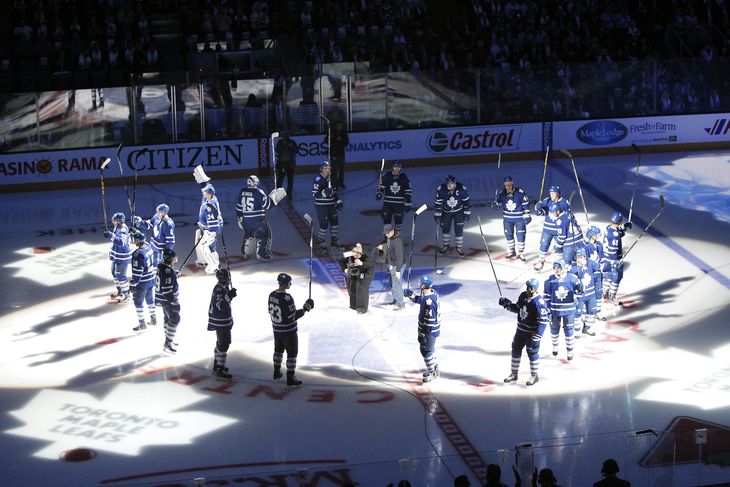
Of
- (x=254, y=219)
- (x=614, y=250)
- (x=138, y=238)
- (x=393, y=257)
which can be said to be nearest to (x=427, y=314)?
(x=393, y=257)

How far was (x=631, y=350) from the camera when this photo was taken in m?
15.5

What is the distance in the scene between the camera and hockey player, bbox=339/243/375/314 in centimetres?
1633

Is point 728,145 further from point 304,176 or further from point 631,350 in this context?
point 631,350

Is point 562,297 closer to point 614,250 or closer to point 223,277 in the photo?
point 614,250

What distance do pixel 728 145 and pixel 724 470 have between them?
59.9 ft

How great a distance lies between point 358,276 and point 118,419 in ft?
14.0

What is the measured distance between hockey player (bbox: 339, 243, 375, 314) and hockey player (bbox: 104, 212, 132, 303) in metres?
3.02

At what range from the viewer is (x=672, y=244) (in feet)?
66.4

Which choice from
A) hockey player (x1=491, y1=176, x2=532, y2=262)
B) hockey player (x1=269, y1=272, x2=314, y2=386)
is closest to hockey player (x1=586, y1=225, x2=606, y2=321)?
hockey player (x1=491, y1=176, x2=532, y2=262)

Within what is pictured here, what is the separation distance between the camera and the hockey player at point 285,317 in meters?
13.9

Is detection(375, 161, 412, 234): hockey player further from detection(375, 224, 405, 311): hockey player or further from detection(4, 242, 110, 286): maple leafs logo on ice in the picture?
detection(4, 242, 110, 286): maple leafs logo on ice

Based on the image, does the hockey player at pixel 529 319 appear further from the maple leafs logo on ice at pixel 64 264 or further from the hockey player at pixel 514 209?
the maple leafs logo on ice at pixel 64 264

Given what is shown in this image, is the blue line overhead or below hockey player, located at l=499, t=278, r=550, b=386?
below

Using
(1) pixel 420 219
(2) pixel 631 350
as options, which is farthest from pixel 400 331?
(1) pixel 420 219
